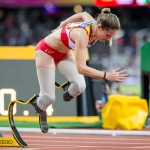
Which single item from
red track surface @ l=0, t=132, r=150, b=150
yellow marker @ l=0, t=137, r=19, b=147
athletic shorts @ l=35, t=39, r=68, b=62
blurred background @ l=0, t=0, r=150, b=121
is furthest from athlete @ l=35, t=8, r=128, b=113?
blurred background @ l=0, t=0, r=150, b=121

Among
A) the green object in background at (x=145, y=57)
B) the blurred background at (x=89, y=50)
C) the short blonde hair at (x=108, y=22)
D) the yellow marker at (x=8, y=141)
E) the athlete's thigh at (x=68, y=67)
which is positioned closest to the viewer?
the short blonde hair at (x=108, y=22)

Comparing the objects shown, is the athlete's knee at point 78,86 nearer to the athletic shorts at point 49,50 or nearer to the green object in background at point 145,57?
the athletic shorts at point 49,50

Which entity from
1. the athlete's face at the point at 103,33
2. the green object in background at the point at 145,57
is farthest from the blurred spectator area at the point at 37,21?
the athlete's face at the point at 103,33

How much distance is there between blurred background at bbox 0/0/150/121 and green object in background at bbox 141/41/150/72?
0.86m

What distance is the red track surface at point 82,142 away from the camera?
8281 millimetres

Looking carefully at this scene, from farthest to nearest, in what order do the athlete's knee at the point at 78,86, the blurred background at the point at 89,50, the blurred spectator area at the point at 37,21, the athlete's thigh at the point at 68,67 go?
the blurred spectator area at the point at 37,21 → the blurred background at the point at 89,50 → the athlete's thigh at the point at 68,67 → the athlete's knee at the point at 78,86

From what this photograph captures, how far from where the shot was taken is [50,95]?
25.9ft

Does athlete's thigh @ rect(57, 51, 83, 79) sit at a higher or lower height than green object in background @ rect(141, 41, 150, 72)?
lower

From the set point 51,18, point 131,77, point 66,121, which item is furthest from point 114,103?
point 51,18

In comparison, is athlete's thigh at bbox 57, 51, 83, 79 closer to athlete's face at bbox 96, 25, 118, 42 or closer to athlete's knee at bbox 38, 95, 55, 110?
athlete's knee at bbox 38, 95, 55, 110

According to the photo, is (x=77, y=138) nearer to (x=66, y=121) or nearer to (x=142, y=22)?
(x=66, y=121)

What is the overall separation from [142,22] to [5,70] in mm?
21386

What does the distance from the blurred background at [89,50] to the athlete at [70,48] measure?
309 centimetres

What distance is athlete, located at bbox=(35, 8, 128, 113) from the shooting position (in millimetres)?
7355
